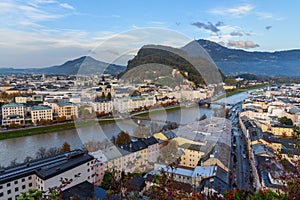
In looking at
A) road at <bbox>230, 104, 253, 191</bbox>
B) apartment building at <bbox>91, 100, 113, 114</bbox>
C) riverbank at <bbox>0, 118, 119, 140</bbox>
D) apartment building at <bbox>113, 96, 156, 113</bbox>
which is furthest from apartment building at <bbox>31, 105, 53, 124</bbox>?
road at <bbox>230, 104, 253, 191</bbox>

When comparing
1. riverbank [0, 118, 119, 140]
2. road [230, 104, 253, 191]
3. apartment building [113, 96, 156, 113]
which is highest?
apartment building [113, 96, 156, 113]

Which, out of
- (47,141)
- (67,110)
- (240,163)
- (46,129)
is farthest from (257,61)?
(47,141)

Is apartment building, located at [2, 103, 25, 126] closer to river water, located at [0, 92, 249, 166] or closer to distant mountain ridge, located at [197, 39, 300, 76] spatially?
river water, located at [0, 92, 249, 166]

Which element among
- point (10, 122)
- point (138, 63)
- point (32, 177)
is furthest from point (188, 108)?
point (32, 177)

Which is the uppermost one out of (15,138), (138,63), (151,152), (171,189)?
(138,63)

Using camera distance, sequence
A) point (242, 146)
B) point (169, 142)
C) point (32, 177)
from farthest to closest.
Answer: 1. point (242, 146)
2. point (169, 142)
3. point (32, 177)

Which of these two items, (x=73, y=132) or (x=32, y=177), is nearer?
(x=32, y=177)

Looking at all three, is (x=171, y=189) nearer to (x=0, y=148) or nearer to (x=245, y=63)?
(x=0, y=148)

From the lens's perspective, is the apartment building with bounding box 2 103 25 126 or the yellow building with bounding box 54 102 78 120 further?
the yellow building with bounding box 54 102 78 120
